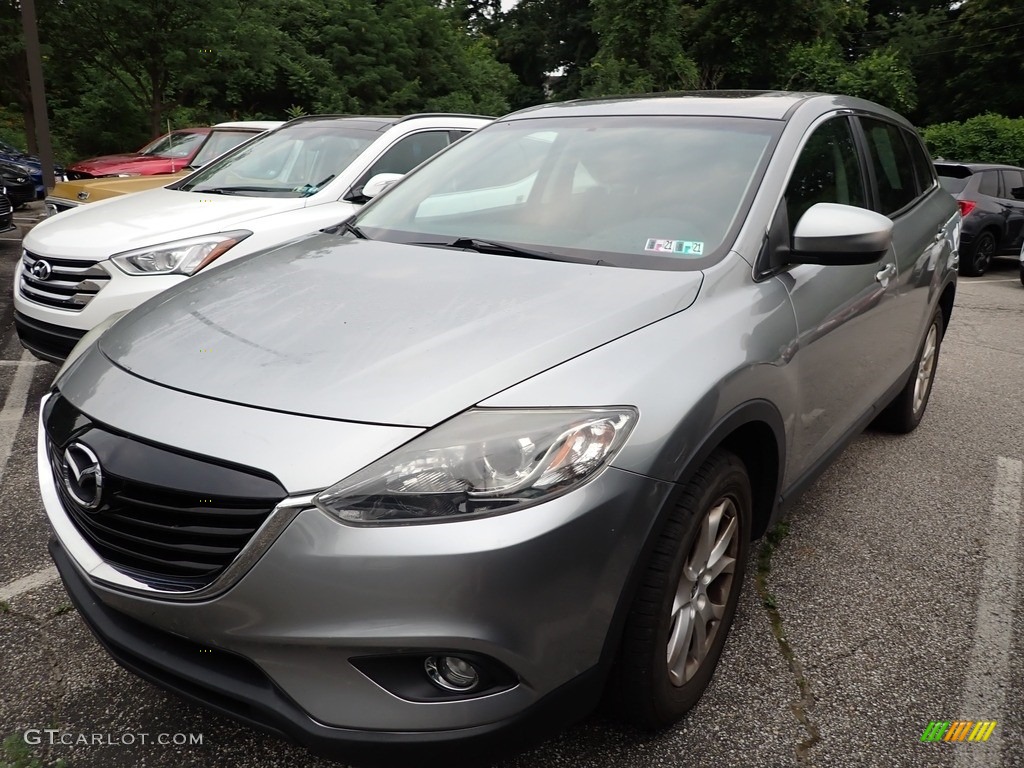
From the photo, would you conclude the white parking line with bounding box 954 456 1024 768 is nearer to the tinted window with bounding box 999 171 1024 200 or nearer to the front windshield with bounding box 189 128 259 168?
the front windshield with bounding box 189 128 259 168

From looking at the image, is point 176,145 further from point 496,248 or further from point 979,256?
point 979,256

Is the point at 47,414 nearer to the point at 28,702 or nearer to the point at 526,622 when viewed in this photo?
the point at 28,702

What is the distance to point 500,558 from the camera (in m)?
1.60

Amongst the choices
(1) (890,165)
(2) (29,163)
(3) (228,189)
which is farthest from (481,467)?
(2) (29,163)

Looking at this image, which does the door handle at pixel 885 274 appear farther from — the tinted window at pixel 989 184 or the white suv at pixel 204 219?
the tinted window at pixel 989 184

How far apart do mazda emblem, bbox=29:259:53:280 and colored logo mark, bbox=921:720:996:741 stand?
4532 millimetres

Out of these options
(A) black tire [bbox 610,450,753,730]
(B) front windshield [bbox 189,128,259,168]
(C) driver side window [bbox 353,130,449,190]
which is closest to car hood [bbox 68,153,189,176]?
(B) front windshield [bbox 189,128,259,168]

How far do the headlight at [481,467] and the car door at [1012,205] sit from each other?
39.5ft

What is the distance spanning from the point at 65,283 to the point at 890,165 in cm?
419

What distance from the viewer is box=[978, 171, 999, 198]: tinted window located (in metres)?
11.3

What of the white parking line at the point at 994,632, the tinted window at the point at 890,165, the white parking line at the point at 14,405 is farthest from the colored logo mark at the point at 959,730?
the white parking line at the point at 14,405

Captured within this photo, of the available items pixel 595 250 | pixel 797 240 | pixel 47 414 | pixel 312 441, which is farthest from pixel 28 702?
pixel 797 240

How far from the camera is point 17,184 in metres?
13.1

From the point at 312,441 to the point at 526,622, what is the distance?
0.56 metres
